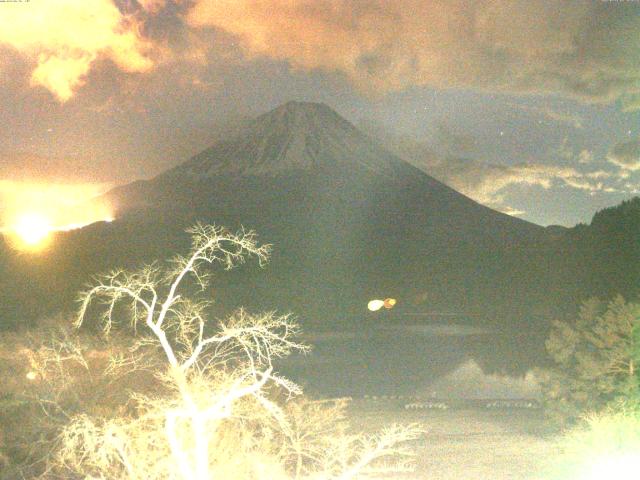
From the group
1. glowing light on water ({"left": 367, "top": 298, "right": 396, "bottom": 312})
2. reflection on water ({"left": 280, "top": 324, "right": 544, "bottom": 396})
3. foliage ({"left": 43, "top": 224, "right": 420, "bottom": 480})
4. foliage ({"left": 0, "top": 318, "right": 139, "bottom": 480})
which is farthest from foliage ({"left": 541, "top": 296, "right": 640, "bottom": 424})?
reflection on water ({"left": 280, "top": 324, "right": 544, "bottom": 396})

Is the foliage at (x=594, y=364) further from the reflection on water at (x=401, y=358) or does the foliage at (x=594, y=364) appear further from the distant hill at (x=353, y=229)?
the distant hill at (x=353, y=229)

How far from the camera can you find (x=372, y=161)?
632 ft

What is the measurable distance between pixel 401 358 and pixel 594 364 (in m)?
29.2

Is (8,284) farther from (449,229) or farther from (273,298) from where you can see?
(449,229)

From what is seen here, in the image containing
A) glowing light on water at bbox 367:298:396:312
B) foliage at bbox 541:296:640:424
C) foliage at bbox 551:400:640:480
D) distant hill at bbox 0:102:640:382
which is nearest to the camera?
foliage at bbox 551:400:640:480

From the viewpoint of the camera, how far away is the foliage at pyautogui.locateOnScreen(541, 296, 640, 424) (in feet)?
62.3

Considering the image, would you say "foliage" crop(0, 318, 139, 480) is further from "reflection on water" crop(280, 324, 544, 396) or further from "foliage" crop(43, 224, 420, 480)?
"reflection on water" crop(280, 324, 544, 396)

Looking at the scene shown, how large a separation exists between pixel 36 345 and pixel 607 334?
15558 mm

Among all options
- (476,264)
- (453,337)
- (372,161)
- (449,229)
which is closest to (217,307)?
(453,337)

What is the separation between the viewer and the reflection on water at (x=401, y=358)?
37.4 m

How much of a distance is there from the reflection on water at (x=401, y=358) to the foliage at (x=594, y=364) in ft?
43.0

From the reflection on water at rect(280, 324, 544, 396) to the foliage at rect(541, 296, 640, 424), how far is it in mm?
13092

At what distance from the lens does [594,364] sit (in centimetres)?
1981

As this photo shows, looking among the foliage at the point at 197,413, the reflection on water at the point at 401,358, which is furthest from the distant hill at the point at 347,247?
the foliage at the point at 197,413
